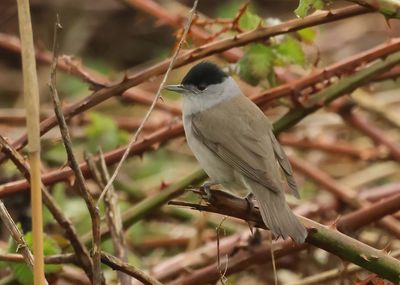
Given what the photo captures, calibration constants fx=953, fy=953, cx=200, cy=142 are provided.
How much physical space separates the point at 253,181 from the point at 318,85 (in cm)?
88

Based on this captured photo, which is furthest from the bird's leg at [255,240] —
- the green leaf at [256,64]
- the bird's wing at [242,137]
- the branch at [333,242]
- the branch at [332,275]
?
the branch at [333,242]

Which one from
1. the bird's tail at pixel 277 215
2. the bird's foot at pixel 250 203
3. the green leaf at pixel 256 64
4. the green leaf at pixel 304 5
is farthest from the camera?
the green leaf at pixel 256 64

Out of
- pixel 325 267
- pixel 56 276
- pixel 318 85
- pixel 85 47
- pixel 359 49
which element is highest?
pixel 85 47

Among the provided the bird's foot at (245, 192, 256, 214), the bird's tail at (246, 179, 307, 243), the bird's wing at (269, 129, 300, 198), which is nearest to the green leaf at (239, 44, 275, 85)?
the bird's wing at (269, 129, 300, 198)

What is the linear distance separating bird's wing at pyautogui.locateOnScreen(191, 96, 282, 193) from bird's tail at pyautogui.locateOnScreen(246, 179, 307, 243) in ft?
0.10

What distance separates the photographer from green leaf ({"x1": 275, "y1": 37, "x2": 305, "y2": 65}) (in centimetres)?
359

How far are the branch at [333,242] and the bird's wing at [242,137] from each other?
1.26ft

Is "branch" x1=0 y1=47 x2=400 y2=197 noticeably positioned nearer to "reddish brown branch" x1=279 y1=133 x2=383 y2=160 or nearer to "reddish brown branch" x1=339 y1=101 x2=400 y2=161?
"reddish brown branch" x1=339 y1=101 x2=400 y2=161

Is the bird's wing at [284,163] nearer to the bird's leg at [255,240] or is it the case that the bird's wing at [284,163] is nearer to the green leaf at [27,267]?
the bird's leg at [255,240]

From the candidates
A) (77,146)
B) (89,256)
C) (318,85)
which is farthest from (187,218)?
(89,256)

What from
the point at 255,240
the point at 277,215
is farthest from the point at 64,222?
the point at 255,240

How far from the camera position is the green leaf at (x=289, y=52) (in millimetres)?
3594

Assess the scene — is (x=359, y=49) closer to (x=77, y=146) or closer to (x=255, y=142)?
(x=77, y=146)

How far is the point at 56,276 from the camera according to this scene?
10.7 feet
